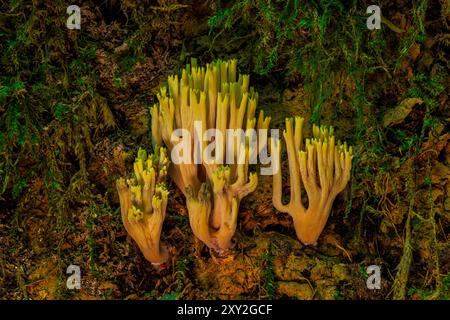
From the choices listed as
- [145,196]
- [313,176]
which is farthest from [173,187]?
[313,176]

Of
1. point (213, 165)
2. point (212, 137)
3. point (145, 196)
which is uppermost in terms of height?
point (212, 137)

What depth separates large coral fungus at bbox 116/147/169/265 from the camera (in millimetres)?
2193

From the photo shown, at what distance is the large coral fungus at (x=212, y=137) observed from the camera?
221 cm

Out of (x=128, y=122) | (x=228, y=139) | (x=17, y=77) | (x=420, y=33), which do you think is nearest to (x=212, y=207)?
(x=228, y=139)

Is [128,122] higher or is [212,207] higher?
[128,122]

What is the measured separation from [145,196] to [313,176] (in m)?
0.76

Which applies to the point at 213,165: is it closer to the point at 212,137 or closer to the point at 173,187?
the point at 212,137

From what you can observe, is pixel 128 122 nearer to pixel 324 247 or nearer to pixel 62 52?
pixel 62 52

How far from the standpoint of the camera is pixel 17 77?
2.55 metres

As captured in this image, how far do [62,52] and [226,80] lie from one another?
36.1 inches

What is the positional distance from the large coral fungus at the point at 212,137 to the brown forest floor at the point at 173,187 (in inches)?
11.1

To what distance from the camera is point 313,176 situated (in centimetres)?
234

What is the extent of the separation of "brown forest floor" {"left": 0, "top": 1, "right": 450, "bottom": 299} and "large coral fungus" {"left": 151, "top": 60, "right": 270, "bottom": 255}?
28cm
